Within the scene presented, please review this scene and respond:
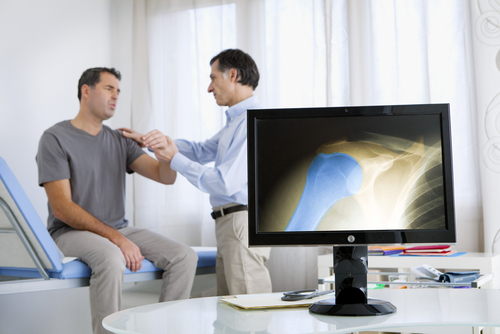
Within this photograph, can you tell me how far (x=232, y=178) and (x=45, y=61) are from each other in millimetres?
1758

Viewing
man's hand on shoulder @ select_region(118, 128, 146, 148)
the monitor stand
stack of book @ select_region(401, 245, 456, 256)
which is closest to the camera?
the monitor stand

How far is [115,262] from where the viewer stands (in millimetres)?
1876

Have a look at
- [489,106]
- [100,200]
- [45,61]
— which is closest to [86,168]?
[100,200]

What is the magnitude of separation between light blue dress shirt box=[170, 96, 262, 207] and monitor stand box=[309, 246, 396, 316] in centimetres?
95

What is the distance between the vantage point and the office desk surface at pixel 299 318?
0.80 metres

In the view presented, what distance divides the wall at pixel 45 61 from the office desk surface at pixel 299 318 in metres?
2.15

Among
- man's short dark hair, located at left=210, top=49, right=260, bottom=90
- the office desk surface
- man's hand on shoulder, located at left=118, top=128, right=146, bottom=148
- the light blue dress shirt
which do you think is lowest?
the office desk surface

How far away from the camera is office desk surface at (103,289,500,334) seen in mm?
805

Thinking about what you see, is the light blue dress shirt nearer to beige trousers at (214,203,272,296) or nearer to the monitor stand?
beige trousers at (214,203,272,296)

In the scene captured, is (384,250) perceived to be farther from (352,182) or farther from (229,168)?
(352,182)

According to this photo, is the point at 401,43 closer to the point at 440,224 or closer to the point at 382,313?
the point at 440,224

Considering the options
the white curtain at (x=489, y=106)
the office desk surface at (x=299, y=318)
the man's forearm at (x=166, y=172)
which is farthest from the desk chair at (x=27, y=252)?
the white curtain at (x=489, y=106)

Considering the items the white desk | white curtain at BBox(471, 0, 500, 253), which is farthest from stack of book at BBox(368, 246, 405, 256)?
white curtain at BBox(471, 0, 500, 253)

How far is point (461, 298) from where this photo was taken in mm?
1027
